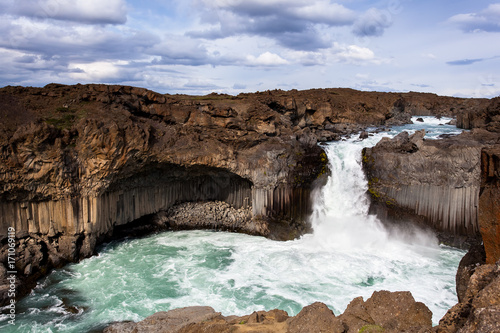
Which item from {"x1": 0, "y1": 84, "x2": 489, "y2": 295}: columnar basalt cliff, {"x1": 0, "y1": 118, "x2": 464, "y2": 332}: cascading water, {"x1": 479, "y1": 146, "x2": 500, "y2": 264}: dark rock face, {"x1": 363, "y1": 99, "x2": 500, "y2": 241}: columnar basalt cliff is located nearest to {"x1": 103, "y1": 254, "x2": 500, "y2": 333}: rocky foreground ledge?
{"x1": 479, "y1": 146, "x2": 500, "y2": 264}: dark rock face

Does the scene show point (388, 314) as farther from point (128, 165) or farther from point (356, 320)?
point (128, 165)

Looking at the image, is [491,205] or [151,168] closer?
[491,205]

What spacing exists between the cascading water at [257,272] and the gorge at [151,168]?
1.29 m

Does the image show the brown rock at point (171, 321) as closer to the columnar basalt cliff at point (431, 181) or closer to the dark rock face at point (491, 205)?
the dark rock face at point (491, 205)

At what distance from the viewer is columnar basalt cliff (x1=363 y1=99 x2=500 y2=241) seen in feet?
71.6

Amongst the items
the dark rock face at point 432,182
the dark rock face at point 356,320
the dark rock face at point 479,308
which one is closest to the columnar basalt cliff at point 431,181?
the dark rock face at point 432,182

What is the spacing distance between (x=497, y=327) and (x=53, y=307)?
15985 mm

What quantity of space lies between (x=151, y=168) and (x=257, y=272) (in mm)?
9455

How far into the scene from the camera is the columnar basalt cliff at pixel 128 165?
59.1 feet

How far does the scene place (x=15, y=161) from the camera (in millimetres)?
17359

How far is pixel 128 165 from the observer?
68.4 ft

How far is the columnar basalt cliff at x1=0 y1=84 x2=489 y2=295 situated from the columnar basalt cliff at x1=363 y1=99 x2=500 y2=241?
419 centimetres

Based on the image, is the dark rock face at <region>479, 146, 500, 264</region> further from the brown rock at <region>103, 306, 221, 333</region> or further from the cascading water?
the cascading water

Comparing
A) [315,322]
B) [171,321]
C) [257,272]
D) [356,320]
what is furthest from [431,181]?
[171,321]
